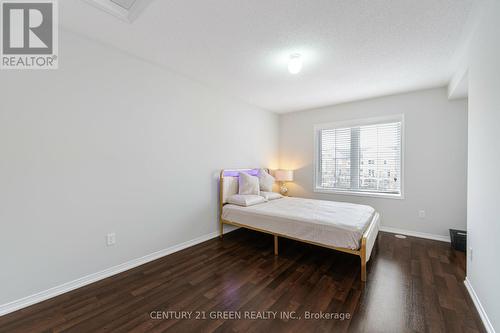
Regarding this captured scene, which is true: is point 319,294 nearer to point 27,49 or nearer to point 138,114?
point 138,114

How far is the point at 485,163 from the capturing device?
1624mm

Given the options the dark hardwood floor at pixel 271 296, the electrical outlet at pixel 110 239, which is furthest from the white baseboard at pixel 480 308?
the electrical outlet at pixel 110 239

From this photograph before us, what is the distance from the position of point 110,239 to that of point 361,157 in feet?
14.5

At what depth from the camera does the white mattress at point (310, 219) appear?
235 centimetres

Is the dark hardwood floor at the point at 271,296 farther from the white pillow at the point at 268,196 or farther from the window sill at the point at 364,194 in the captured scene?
the white pillow at the point at 268,196

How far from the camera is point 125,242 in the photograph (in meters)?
2.45

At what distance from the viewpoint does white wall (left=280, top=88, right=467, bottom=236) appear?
10.7ft

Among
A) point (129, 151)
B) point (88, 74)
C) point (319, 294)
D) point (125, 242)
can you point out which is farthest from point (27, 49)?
point (319, 294)

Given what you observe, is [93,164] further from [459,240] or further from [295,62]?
[459,240]

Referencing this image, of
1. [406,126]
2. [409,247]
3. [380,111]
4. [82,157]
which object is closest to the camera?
[82,157]

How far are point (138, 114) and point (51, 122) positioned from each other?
2.69 feet

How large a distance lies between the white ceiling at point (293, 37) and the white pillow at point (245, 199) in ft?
6.19

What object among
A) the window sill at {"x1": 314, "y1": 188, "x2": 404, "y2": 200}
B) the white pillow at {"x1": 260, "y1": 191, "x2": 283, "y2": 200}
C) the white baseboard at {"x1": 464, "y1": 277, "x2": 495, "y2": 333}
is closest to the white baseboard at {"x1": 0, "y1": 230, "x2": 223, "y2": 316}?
the white pillow at {"x1": 260, "y1": 191, "x2": 283, "y2": 200}

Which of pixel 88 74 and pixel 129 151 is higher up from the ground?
pixel 88 74
